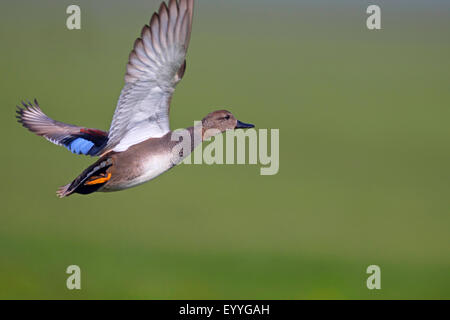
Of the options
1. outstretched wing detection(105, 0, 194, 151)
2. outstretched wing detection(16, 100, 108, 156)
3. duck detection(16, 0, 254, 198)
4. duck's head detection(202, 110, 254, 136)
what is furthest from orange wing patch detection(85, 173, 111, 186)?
duck's head detection(202, 110, 254, 136)

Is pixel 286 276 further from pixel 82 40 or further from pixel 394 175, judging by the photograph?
pixel 82 40

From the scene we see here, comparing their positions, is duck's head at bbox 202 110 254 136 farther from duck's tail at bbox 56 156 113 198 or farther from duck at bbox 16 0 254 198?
duck's tail at bbox 56 156 113 198

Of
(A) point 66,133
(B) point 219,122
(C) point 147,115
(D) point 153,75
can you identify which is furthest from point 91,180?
(B) point 219,122

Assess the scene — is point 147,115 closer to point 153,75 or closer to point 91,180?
point 153,75

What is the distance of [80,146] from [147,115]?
24.6 inches

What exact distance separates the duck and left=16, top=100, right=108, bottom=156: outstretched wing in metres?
0.17

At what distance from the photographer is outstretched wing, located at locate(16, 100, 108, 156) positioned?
15.4 ft

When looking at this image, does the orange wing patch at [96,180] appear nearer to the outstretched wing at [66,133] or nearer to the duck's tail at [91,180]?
the duck's tail at [91,180]

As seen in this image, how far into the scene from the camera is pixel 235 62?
1673cm

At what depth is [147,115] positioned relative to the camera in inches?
171

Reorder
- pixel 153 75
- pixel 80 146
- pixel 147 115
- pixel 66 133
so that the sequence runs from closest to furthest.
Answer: pixel 153 75 < pixel 147 115 < pixel 80 146 < pixel 66 133

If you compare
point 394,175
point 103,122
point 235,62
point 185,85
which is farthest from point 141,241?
point 235,62

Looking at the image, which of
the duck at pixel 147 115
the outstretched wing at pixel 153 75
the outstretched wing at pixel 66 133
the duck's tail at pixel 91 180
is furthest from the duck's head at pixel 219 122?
the duck's tail at pixel 91 180

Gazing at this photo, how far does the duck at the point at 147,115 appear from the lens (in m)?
4.12
